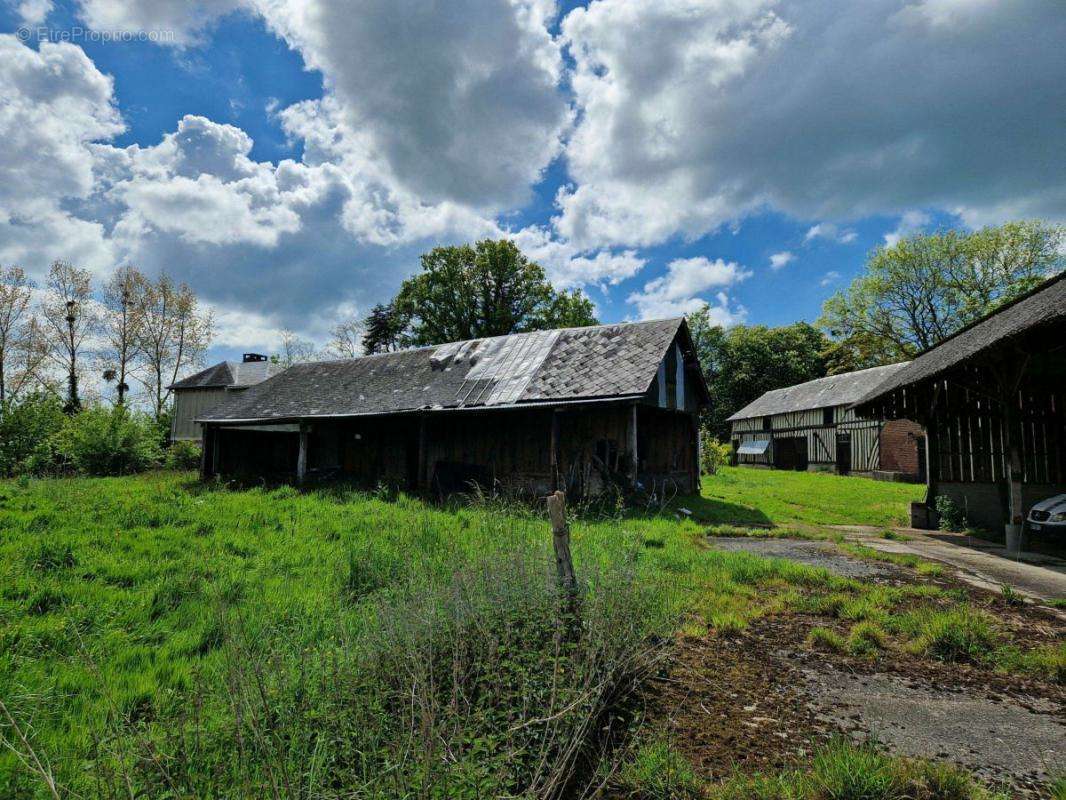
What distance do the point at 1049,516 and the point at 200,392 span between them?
34644mm

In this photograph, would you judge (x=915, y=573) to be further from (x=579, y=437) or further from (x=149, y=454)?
(x=149, y=454)

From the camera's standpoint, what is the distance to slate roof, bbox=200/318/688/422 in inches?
524

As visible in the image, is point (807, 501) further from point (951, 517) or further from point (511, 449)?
point (511, 449)

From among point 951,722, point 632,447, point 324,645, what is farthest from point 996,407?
point 324,645

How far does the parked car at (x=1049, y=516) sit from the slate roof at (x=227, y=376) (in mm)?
30641

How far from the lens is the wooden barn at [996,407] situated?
8625 millimetres

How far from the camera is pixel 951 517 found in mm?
11078

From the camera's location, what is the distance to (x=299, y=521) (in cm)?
926

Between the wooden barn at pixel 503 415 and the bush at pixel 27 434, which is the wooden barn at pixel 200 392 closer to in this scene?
the bush at pixel 27 434

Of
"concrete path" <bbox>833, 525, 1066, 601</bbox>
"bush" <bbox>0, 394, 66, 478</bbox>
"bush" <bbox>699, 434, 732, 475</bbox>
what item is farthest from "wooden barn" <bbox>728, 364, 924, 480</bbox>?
"bush" <bbox>0, 394, 66, 478</bbox>

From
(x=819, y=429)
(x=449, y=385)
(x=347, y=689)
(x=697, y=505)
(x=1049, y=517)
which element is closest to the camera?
(x=347, y=689)

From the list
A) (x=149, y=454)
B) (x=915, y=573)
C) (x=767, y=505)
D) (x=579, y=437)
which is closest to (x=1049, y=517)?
(x=915, y=573)

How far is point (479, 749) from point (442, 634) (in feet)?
3.65

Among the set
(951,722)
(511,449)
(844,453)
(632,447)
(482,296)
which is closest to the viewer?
(951,722)
